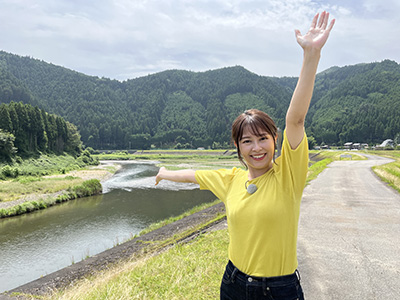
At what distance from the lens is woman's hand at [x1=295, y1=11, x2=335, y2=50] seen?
164 centimetres

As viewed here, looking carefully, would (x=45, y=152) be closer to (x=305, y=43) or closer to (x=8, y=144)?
(x=8, y=144)

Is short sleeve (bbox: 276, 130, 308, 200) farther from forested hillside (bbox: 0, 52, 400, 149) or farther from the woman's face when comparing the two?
forested hillside (bbox: 0, 52, 400, 149)

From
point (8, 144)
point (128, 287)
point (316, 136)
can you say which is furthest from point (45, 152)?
point (316, 136)

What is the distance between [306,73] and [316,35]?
23 centimetres

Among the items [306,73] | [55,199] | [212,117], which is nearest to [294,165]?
[306,73]

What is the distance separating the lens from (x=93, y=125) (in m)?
150

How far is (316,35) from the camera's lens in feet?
5.52

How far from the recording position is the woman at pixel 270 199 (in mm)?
1707

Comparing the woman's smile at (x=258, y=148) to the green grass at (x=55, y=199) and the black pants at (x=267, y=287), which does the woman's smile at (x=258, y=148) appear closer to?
the black pants at (x=267, y=287)

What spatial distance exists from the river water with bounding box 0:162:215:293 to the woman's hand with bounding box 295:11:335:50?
40.6 ft

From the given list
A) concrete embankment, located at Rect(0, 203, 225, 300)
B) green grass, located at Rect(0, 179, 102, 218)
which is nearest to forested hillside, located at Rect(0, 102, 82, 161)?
green grass, located at Rect(0, 179, 102, 218)

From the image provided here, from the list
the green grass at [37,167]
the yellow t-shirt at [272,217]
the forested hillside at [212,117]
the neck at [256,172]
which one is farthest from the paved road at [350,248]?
the forested hillside at [212,117]

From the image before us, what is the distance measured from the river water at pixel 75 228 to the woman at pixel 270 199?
11.5 m

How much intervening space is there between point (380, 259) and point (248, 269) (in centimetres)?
536
